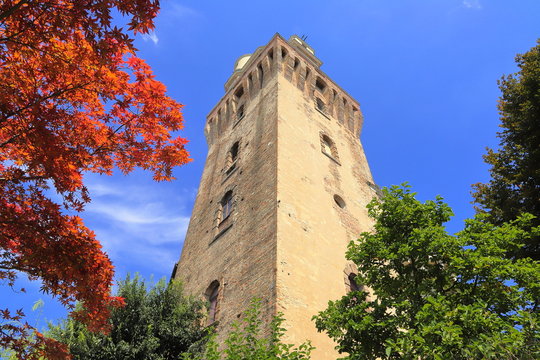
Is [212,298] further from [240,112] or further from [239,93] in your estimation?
[239,93]

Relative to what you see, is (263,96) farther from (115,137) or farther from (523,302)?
(523,302)

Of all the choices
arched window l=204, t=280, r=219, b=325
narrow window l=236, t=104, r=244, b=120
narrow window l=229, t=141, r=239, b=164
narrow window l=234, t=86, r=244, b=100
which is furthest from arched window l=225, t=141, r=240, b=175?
arched window l=204, t=280, r=219, b=325

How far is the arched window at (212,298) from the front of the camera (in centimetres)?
1197

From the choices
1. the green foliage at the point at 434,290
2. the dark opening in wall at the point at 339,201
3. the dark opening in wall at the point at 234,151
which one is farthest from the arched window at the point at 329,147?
the green foliage at the point at 434,290

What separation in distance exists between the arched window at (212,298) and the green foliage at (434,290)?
17.0 feet

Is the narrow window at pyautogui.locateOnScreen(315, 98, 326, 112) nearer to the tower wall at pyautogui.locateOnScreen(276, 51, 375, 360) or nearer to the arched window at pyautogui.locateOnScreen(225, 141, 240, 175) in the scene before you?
the tower wall at pyautogui.locateOnScreen(276, 51, 375, 360)

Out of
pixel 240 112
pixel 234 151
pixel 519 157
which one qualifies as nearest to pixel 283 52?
pixel 240 112

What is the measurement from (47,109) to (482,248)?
6863 millimetres

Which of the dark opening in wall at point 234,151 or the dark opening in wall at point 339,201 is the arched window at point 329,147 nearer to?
the dark opening in wall at point 339,201

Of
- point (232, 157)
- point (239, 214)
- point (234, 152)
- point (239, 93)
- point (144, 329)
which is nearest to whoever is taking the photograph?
point (144, 329)

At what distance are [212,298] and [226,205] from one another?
153 inches

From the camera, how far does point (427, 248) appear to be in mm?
6812

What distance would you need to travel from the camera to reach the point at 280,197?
40.6ft

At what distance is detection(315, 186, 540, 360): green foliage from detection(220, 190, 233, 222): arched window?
7799 millimetres
